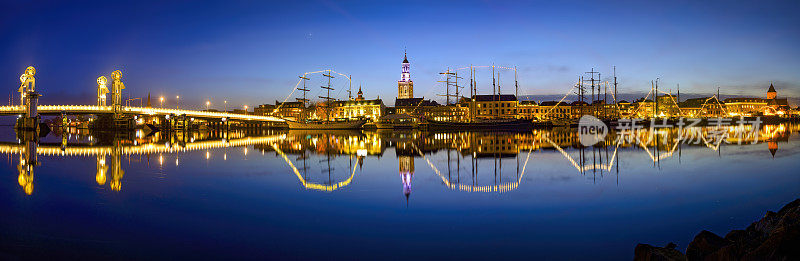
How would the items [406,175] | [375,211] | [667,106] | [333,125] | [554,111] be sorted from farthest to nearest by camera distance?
[667,106]
[554,111]
[333,125]
[406,175]
[375,211]

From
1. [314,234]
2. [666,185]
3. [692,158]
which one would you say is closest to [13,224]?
[314,234]

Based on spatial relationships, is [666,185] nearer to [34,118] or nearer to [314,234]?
[314,234]

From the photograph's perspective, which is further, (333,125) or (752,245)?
(333,125)

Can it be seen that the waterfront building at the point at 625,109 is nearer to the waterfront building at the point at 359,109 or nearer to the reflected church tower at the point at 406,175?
the waterfront building at the point at 359,109

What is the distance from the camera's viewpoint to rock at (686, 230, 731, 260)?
4.32m

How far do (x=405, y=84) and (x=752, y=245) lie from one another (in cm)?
15979

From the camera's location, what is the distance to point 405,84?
162875mm

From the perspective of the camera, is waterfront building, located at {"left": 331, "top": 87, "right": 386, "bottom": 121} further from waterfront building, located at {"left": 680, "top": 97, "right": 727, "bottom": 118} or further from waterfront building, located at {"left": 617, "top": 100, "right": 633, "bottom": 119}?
waterfront building, located at {"left": 680, "top": 97, "right": 727, "bottom": 118}

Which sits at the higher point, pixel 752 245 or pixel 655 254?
pixel 752 245

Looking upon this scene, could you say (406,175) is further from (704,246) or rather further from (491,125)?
(491,125)

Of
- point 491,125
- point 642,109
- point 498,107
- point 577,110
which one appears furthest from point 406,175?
point 642,109

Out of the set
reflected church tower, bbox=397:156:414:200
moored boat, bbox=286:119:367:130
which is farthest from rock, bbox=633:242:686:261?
moored boat, bbox=286:119:367:130

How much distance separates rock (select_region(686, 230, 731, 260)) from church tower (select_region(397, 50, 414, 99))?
155358 millimetres

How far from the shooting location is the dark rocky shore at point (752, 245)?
347cm
